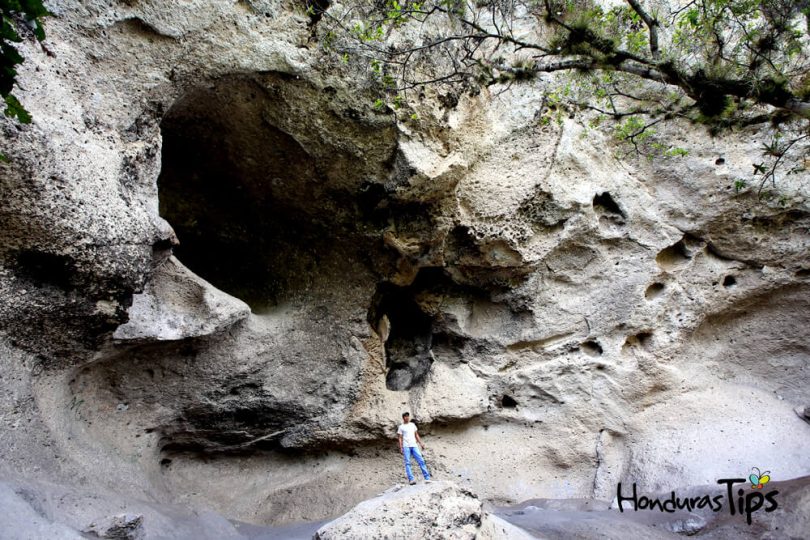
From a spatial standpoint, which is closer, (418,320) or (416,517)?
(416,517)

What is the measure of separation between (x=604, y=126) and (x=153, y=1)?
146 inches

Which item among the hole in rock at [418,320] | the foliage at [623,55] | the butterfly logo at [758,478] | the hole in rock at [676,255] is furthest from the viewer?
the hole in rock at [418,320]

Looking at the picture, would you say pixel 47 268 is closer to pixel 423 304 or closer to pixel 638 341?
pixel 423 304

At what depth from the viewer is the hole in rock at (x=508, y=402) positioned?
5391mm

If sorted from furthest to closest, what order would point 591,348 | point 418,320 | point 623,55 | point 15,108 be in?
point 418,320, point 591,348, point 623,55, point 15,108

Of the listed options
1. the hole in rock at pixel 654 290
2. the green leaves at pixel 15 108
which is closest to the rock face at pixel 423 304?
the hole in rock at pixel 654 290

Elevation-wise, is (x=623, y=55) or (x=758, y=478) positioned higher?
(x=623, y=55)

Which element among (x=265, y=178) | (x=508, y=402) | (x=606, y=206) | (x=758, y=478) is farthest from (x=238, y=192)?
(x=758, y=478)

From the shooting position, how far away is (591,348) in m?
5.38

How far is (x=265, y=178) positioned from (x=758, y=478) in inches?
175

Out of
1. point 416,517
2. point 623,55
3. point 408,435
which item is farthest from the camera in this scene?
point 408,435

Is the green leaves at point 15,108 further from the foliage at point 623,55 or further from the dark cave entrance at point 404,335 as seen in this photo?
the dark cave entrance at point 404,335

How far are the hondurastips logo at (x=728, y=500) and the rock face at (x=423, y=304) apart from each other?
14cm

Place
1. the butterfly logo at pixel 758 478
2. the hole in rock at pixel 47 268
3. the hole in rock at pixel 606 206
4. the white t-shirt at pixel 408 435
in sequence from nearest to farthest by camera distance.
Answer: the hole in rock at pixel 47 268 → the white t-shirt at pixel 408 435 → the butterfly logo at pixel 758 478 → the hole in rock at pixel 606 206
